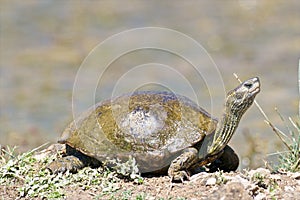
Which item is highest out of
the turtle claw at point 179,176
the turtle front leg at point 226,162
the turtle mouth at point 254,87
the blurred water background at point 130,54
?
the blurred water background at point 130,54

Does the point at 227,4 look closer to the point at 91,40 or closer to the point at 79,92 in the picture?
the point at 91,40

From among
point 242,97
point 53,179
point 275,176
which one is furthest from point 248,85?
point 53,179

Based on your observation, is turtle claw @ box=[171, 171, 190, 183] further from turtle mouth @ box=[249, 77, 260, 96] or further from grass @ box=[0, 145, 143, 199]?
turtle mouth @ box=[249, 77, 260, 96]

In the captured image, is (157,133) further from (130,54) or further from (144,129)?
(130,54)

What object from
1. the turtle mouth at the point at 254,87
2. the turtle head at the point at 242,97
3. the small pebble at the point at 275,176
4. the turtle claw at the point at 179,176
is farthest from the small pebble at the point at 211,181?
the turtle mouth at the point at 254,87

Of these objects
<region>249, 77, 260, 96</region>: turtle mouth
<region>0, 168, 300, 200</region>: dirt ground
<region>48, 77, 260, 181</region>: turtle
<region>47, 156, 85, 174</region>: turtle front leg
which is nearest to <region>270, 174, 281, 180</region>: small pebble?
<region>0, 168, 300, 200</region>: dirt ground

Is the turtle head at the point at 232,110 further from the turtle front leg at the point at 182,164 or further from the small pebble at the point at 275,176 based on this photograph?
the small pebble at the point at 275,176

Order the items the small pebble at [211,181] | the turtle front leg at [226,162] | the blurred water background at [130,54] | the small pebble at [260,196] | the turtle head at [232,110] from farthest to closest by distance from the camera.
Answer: the blurred water background at [130,54] < the turtle front leg at [226,162] < the turtle head at [232,110] < the small pebble at [211,181] < the small pebble at [260,196]
